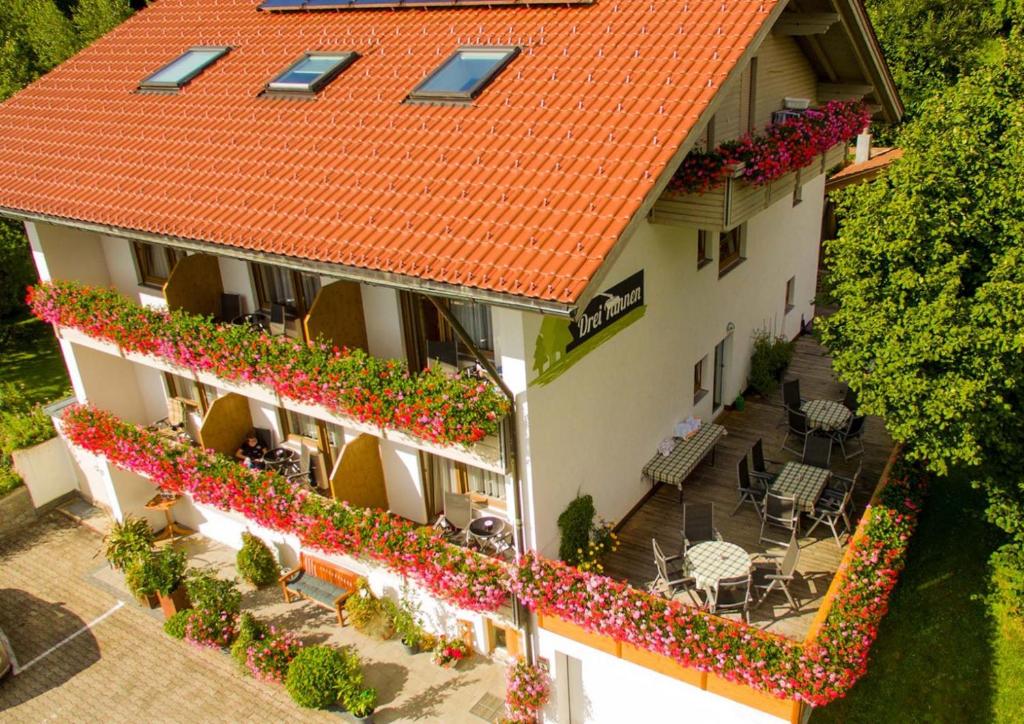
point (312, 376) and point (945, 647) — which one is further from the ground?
point (312, 376)

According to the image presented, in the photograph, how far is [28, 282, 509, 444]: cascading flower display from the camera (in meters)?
11.2

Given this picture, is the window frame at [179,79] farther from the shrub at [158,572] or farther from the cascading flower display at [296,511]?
the shrub at [158,572]

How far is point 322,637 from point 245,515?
8.89ft

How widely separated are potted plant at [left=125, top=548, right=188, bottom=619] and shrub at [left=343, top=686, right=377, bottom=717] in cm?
456

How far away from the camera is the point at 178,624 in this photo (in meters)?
15.2

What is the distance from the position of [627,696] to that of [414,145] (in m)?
8.51

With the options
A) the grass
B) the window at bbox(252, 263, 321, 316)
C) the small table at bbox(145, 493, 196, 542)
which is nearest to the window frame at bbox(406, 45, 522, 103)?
the window at bbox(252, 263, 321, 316)

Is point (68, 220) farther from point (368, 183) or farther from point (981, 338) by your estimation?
point (981, 338)

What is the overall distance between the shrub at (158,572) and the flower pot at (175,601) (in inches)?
4.2

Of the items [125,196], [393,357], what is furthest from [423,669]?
[125,196]

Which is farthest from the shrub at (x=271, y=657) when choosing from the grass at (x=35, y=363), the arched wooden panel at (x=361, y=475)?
the grass at (x=35, y=363)

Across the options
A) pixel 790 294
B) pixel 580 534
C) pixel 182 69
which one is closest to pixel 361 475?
pixel 580 534

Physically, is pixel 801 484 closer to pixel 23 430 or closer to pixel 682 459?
pixel 682 459

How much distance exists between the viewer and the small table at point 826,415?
1653cm
